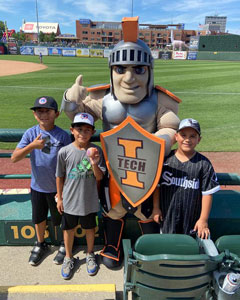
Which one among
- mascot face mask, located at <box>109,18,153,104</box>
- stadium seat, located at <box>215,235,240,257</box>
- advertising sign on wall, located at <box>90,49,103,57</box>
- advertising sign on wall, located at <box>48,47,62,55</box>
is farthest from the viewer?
advertising sign on wall, located at <box>48,47,62,55</box>

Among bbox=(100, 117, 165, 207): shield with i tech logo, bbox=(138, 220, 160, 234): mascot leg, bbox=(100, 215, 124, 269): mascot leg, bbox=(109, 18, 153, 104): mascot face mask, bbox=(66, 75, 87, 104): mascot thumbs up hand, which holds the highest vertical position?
bbox=(109, 18, 153, 104): mascot face mask

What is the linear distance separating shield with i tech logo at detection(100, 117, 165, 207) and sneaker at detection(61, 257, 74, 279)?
0.80 meters

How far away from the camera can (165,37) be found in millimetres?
84188

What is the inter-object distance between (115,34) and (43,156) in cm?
9254

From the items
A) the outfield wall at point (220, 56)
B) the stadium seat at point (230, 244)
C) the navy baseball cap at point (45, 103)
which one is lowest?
the stadium seat at point (230, 244)

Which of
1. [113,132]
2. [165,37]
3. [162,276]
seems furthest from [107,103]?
[165,37]

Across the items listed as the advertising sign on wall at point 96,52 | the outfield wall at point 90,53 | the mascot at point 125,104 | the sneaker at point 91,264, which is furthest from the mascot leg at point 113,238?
the advertising sign on wall at point 96,52

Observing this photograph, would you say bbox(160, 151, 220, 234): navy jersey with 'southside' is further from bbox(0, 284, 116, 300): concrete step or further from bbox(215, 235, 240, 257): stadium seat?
bbox(0, 284, 116, 300): concrete step

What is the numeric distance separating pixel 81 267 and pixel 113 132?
51.1 inches

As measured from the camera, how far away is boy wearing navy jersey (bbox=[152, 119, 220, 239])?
1.91m

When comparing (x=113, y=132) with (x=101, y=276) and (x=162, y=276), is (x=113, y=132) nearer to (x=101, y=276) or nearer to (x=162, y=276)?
(x=162, y=276)

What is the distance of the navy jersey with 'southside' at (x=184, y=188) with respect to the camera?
6.30ft

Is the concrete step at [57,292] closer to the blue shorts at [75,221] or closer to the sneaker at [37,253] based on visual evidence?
the sneaker at [37,253]

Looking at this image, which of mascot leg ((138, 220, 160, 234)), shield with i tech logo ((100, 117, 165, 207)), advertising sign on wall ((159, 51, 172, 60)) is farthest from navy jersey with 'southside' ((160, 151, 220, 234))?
advertising sign on wall ((159, 51, 172, 60))
